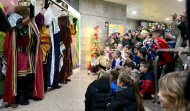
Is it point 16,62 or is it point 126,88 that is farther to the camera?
point 16,62

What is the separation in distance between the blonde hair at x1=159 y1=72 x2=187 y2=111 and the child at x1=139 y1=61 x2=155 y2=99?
8.03 ft

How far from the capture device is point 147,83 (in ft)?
10.7

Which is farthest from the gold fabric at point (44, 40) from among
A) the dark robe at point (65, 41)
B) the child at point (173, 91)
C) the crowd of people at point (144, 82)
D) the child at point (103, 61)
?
the child at point (103, 61)

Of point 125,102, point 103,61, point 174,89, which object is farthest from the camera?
point 103,61

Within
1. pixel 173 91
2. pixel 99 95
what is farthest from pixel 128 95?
pixel 173 91

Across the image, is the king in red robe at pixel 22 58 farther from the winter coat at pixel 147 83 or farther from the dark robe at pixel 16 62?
the winter coat at pixel 147 83

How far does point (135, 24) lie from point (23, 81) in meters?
13.3

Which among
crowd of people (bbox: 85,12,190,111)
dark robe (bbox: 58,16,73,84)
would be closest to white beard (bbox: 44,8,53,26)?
dark robe (bbox: 58,16,73,84)

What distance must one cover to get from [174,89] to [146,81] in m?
2.52

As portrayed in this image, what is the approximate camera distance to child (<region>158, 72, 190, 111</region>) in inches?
33.3

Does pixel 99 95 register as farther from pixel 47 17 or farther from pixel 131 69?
pixel 47 17

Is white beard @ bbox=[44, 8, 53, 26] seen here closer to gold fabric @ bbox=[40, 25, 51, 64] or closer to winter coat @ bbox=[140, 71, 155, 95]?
gold fabric @ bbox=[40, 25, 51, 64]

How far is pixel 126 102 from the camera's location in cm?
177

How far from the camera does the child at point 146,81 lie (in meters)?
3.26
